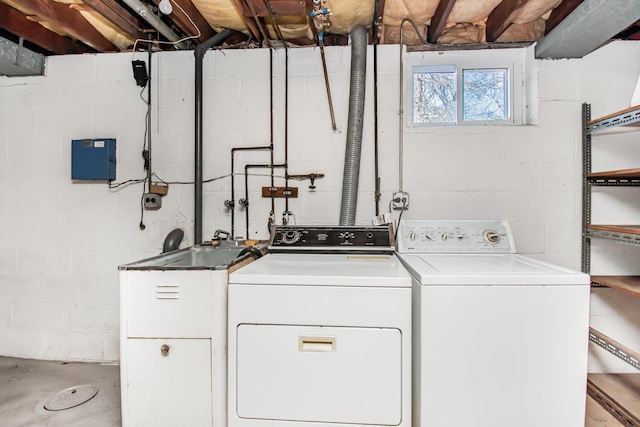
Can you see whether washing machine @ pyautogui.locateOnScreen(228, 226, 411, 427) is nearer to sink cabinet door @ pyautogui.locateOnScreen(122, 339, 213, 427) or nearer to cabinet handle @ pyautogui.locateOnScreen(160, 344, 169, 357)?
sink cabinet door @ pyautogui.locateOnScreen(122, 339, 213, 427)

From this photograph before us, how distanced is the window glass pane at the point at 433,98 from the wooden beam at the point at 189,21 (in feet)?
4.87

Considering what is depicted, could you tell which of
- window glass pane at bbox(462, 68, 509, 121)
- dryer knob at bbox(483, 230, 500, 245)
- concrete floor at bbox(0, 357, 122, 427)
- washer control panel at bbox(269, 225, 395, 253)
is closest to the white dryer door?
washer control panel at bbox(269, 225, 395, 253)

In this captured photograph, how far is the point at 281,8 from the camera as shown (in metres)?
1.90

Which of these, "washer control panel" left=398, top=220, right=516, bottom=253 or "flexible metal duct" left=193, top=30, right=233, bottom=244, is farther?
"flexible metal duct" left=193, top=30, right=233, bottom=244

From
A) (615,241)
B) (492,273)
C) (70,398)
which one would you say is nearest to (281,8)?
(492,273)

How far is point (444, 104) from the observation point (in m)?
2.37

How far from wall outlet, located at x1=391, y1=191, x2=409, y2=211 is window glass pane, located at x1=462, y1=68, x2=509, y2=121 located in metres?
0.74

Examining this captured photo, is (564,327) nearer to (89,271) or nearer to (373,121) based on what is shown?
(373,121)

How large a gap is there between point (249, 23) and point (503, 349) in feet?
7.19

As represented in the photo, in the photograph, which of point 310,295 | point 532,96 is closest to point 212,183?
point 310,295

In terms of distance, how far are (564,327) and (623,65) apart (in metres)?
2.05

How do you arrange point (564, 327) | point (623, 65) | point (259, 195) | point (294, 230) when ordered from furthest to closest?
point (259, 195) < point (623, 65) < point (294, 230) < point (564, 327)

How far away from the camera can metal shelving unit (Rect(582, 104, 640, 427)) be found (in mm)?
1739

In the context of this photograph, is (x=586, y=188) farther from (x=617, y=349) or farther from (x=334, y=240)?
(x=334, y=240)
